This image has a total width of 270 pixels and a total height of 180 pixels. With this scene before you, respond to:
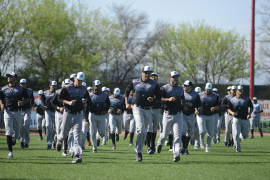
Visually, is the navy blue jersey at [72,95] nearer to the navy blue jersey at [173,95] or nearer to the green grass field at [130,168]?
the green grass field at [130,168]

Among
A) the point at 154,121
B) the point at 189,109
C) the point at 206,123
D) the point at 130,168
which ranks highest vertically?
the point at 189,109

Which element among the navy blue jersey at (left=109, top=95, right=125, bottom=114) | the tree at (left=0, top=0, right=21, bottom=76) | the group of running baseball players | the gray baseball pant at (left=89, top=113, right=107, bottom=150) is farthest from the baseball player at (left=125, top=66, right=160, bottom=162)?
the tree at (left=0, top=0, right=21, bottom=76)

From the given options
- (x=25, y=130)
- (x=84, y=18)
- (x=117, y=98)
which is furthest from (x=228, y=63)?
(x=25, y=130)

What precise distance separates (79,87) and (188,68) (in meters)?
48.7

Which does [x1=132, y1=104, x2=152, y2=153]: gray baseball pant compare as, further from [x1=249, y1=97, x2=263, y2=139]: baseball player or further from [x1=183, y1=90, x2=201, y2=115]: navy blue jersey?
[x1=249, y1=97, x2=263, y2=139]: baseball player

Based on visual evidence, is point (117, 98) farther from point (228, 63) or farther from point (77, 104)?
point (228, 63)

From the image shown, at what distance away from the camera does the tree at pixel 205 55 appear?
6150 centimetres

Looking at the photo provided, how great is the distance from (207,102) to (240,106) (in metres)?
1.19

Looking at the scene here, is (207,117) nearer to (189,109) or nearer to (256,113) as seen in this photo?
(189,109)

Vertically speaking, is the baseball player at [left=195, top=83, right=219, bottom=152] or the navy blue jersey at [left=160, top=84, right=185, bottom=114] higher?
the navy blue jersey at [left=160, top=84, right=185, bottom=114]

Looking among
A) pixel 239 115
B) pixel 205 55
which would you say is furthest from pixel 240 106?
pixel 205 55

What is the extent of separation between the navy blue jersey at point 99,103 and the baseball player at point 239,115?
4.53 meters

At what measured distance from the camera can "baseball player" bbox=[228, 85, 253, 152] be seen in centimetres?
1786

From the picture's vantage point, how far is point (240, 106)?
1805 cm
